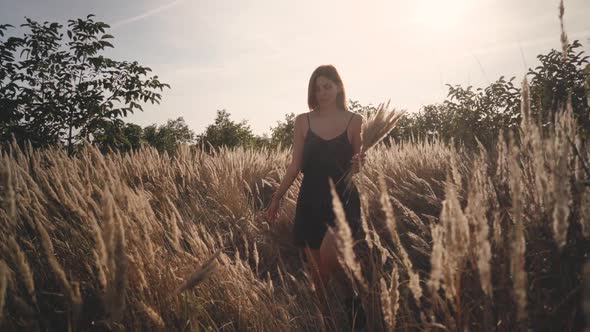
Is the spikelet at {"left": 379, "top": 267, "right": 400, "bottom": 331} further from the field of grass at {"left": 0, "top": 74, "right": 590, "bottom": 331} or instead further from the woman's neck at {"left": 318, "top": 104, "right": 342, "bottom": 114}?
the woman's neck at {"left": 318, "top": 104, "right": 342, "bottom": 114}

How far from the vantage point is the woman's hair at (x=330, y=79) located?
10.1ft

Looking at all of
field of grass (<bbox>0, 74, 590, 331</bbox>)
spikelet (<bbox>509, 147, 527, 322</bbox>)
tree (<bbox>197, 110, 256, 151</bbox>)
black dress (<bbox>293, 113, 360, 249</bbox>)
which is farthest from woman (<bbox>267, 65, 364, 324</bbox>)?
tree (<bbox>197, 110, 256, 151</bbox>)

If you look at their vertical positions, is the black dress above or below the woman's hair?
below

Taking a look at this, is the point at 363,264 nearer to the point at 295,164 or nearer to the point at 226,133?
the point at 295,164

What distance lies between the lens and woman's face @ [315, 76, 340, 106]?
9.66 ft

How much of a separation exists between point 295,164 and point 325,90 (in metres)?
→ 0.73

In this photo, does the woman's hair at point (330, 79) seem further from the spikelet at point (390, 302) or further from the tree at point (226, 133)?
the tree at point (226, 133)

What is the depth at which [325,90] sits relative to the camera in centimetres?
294

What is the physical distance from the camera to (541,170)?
83 cm

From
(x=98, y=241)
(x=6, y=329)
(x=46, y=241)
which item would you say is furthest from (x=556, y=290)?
(x=6, y=329)

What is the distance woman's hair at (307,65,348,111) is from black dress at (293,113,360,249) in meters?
0.41

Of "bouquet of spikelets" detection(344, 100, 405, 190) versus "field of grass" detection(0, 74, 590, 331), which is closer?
"field of grass" detection(0, 74, 590, 331)

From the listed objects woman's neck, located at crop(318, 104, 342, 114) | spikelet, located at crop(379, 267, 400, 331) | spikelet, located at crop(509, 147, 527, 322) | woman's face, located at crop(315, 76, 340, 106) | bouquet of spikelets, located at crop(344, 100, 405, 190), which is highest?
woman's face, located at crop(315, 76, 340, 106)

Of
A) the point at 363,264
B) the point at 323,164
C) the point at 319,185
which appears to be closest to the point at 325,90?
the point at 323,164
